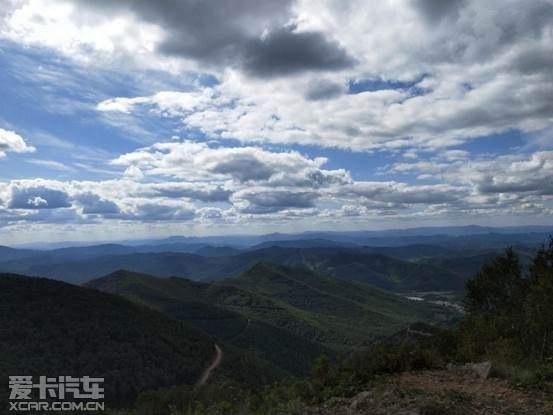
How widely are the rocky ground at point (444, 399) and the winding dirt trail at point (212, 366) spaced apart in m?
96.7

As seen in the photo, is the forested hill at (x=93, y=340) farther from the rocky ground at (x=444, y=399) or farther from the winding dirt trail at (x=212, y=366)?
the rocky ground at (x=444, y=399)

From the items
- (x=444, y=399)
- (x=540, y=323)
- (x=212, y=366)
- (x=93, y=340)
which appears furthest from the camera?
(x=93, y=340)

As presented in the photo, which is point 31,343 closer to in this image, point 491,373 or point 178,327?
point 178,327

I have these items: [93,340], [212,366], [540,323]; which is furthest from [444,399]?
[93,340]

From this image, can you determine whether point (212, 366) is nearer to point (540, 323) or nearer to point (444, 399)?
point (540, 323)

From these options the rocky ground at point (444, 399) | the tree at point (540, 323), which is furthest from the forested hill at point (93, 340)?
the rocky ground at point (444, 399)

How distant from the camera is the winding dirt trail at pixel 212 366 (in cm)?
11370

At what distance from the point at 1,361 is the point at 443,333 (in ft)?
354

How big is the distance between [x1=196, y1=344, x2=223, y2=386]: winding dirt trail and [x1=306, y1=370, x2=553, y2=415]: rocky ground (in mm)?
96745

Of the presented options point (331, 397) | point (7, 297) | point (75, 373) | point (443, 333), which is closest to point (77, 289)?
point (7, 297)

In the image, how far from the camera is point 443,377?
718 inches

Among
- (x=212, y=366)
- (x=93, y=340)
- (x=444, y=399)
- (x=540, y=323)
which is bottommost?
(x=212, y=366)

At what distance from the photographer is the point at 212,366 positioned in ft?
423

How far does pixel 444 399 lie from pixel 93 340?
133671 millimetres
